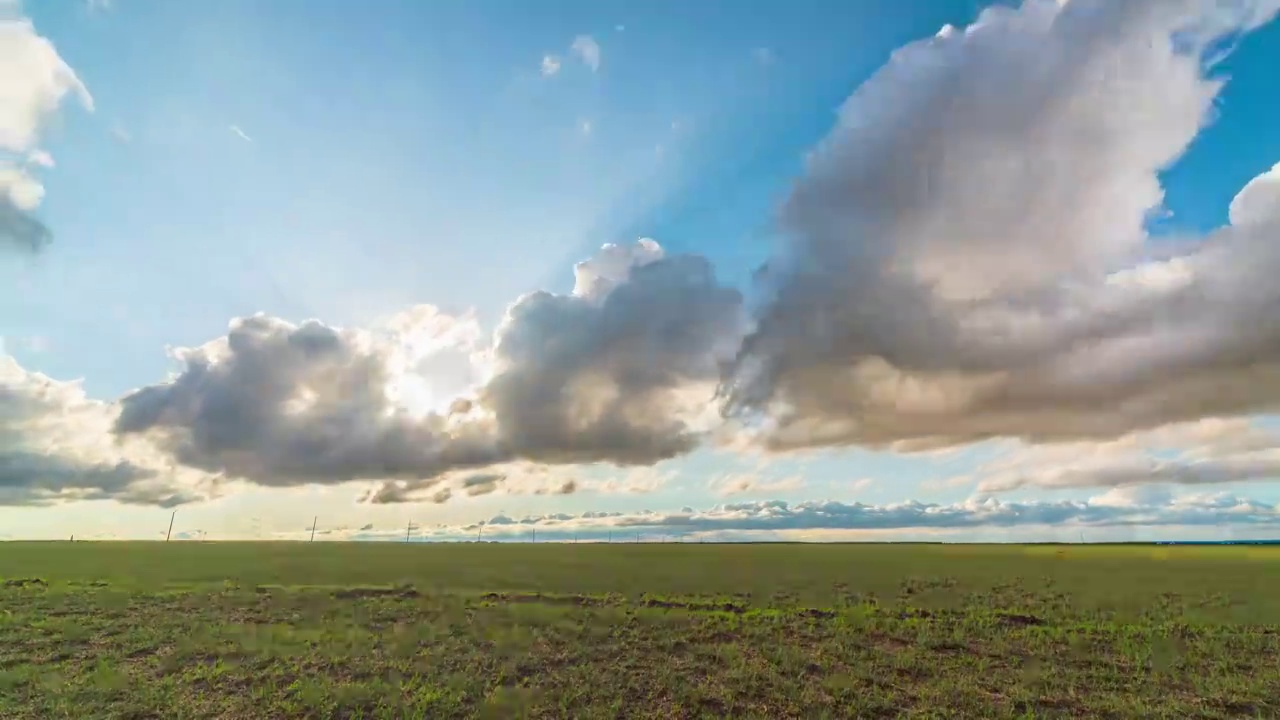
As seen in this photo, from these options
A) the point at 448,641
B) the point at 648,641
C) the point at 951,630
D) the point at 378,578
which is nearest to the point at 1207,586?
the point at 951,630

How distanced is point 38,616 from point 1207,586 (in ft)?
273

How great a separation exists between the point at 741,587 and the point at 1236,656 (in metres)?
31.0

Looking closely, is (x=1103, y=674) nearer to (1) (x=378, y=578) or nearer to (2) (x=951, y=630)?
(2) (x=951, y=630)

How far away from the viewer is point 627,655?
26.6m

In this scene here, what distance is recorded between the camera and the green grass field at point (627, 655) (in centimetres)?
2127

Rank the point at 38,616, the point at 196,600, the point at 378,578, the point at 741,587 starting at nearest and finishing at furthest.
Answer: the point at 38,616, the point at 196,600, the point at 741,587, the point at 378,578

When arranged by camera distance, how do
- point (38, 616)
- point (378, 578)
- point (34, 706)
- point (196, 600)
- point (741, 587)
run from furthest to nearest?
point (378, 578)
point (741, 587)
point (196, 600)
point (38, 616)
point (34, 706)

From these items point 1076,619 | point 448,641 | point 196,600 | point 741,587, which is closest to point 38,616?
point 196,600

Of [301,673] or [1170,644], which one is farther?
[1170,644]

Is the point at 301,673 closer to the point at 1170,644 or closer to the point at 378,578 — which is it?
the point at 1170,644

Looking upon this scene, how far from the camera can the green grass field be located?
2127 cm

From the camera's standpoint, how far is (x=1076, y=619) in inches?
1369

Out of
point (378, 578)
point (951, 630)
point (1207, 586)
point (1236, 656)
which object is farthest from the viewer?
point (378, 578)

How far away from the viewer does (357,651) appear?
27.5 m
